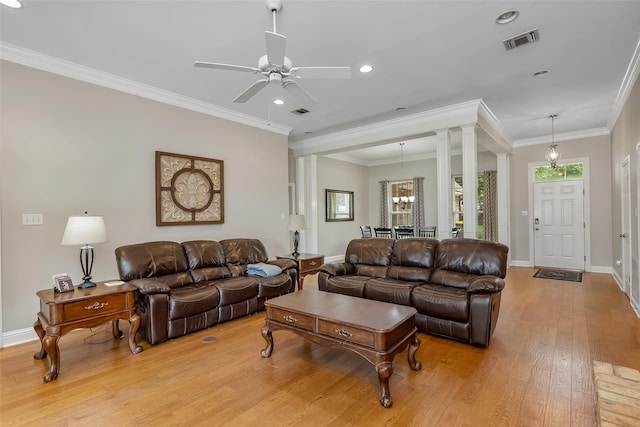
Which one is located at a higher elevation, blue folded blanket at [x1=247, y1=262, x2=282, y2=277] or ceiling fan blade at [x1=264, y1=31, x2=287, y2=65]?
ceiling fan blade at [x1=264, y1=31, x2=287, y2=65]

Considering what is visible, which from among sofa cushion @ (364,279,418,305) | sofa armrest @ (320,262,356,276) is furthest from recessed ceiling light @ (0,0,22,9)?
sofa cushion @ (364,279,418,305)

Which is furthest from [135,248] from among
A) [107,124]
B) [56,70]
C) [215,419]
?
[215,419]

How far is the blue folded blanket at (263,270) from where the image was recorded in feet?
13.6

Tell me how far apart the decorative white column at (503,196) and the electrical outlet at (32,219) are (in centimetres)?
784

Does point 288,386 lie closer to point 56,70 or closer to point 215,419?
point 215,419

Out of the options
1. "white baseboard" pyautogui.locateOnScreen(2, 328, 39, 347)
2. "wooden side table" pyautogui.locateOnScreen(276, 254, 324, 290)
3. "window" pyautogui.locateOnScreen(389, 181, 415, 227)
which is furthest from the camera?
"window" pyautogui.locateOnScreen(389, 181, 415, 227)

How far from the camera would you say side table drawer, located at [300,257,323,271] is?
478 centimetres

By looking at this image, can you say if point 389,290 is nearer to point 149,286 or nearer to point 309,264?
point 309,264

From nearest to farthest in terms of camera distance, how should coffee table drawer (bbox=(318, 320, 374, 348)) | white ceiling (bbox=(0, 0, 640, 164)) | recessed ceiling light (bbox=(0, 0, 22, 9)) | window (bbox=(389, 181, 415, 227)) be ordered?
coffee table drawer (bbox=(318, 320, 374, 348))
recessed ceiling light (bbox=(0, 0, 22, 9))
white ceiling (bbox=(0, 0, 640, 164))
window (bbox=(389, 181, 415, 227))

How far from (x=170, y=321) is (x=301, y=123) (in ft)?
12.5

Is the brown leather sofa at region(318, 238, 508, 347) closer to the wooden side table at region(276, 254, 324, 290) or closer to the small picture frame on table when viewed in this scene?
the wooden side table at region(276, 254, 324, 290)

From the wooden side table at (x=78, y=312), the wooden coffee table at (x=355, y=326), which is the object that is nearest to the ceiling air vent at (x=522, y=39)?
the wooden coffee table at (x=355, y=326)

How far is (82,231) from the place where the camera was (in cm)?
283

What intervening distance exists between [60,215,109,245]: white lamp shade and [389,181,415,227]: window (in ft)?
25.2
